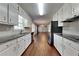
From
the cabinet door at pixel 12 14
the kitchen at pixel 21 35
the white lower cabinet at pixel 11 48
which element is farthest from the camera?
the cabinet door at pixel 12 14

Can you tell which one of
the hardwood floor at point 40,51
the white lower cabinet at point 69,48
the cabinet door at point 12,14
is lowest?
the hardwood floor at point 40,51

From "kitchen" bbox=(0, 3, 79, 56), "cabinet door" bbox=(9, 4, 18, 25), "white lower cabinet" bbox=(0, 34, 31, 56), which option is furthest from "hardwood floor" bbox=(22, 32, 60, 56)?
"cabinet door" bbox=(9, 4, 18, 25)

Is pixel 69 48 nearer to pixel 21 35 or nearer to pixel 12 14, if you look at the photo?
pixel 12 14

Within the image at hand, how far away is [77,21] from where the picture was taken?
2871 mm

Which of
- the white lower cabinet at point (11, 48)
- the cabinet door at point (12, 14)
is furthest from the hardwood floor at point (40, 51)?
the cabinet door at point (12, 14)

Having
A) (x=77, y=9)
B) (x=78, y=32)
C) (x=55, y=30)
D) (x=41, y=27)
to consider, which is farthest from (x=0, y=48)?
(x=41, y=27)

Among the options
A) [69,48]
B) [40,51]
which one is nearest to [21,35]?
[40,51]

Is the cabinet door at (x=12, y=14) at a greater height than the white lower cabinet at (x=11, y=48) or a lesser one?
greater

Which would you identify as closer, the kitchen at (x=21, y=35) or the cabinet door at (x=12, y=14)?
the kitchen at (x=21, y=35)

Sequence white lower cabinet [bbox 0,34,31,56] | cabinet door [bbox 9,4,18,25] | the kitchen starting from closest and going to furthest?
1. white lower cabinet [bbox 0,34,31,56]
2. the kitchen
3. cabinet door [bbox 9,4,18,25]

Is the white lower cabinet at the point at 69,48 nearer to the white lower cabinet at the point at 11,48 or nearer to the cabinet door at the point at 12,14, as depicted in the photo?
the white lower cabinet at the point at 11,48

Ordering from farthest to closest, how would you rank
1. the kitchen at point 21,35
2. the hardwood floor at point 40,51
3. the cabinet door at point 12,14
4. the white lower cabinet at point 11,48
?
1. the hardwood floor at point 40,51
2. the cabinet door at point 12,14
3. the kitchen at point 21,35
4. the white lower cabinet at point 11,48

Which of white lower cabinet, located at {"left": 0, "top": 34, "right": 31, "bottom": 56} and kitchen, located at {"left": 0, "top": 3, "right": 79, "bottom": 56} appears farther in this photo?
kitchen, located at {"left": 0, "top": 3, "right": 79, "bottom": 56}

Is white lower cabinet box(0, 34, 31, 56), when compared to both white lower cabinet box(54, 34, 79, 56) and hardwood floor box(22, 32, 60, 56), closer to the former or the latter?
hardwood floor box(22, 32, 60, 56)
